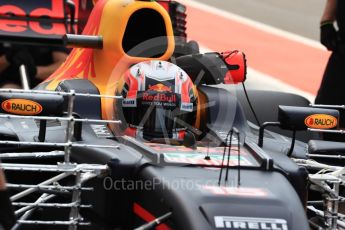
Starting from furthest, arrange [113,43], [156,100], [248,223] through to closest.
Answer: [113,43]
[156,100]
[248,223]

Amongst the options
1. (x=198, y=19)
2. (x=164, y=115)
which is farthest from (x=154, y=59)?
(x=198, y=19)

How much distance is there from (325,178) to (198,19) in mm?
12456

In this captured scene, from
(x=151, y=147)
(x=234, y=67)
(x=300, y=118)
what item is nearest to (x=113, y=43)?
(x=234, y=67)

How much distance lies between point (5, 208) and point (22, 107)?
1662 millimetres

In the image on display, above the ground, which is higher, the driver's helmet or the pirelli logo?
the driver's helmet

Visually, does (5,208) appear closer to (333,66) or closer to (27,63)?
Result: (333,66)

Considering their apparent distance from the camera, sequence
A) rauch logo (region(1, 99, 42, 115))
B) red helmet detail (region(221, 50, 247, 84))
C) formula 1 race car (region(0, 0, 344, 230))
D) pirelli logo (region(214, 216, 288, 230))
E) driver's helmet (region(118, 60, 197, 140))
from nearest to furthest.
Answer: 1. pirelli logo (region(214, 216, 288, 230))
2. formula 1 race car (region(0, 0, 344, 230))
3. rauch logo (region(1, 99, 42, 115))
4. driver's helmet (region(118, 60, 197, 140))
5. red helmet detail (region(221, 50, 247, 84))

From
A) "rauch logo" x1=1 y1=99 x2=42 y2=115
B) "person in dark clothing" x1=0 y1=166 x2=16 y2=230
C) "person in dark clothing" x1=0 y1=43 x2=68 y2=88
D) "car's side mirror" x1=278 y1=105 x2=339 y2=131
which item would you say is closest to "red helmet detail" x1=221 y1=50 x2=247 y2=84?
"car's side mirror" x1=278 y1=105 x2=339 y2=131

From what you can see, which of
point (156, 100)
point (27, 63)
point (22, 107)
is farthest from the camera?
point (27, 63)

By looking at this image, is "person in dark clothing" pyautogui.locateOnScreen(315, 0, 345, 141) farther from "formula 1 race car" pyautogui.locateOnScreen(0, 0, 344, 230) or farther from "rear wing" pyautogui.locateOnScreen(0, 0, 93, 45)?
"rear wing" pyautogui.locateOnScreen(0, 0, 93, 45)

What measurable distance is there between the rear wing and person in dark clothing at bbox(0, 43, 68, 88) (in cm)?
121

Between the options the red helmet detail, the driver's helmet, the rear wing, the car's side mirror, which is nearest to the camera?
the car's side mirror

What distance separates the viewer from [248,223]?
498cm

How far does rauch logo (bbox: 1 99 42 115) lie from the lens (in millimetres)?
5676
